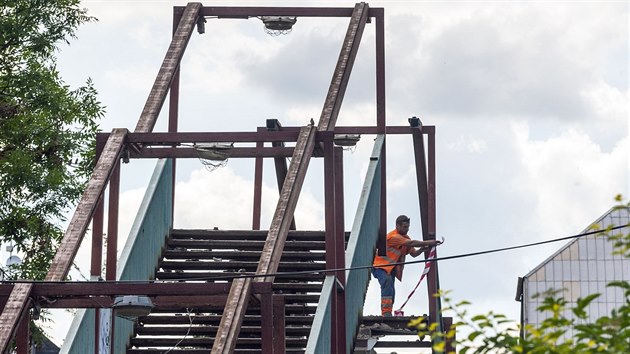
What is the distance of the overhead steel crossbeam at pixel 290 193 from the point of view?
11555 millimetres

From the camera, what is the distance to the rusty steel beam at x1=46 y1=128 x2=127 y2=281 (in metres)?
12.7

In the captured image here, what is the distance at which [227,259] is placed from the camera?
53.4ft

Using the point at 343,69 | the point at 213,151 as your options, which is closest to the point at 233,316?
the point at 213,151

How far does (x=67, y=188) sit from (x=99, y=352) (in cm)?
915

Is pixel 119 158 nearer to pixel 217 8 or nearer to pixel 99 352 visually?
pixel 99 352

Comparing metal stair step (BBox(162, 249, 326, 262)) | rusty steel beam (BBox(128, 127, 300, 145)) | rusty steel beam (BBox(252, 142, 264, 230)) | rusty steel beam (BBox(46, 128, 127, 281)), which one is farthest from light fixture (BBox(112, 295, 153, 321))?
rusty steel beam (BBox(252, 142, 264, 230))

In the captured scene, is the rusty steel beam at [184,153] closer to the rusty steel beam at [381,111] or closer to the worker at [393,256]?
the rusty steel beam at [381,111]

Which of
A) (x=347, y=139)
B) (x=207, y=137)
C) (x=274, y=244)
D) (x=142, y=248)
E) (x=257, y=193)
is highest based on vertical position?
(x=257, y=193)

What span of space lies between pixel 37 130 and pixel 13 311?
10.5 m

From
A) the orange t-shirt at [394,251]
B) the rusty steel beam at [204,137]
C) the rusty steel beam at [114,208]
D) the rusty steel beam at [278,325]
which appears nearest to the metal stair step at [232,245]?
the orange t-shirt at [394,251]

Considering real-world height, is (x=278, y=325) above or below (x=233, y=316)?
above

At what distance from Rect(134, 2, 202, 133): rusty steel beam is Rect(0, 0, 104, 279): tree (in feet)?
17.4

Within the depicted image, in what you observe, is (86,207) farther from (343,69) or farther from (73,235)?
(343,69)

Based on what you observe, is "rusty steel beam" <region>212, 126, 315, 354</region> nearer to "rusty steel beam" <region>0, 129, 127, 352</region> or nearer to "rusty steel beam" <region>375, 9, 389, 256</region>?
"rusty steel beam" <region>0, 129, 127, 352</region>
